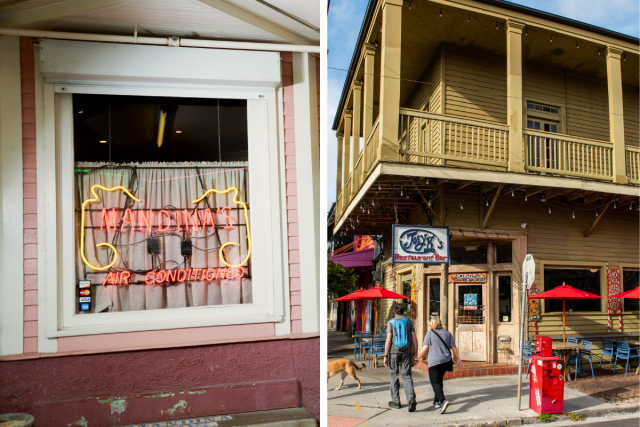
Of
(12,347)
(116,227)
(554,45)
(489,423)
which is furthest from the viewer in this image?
(554,45)

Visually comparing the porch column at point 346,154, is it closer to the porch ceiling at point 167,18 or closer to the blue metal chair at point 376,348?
the blue metal chair at point 376,348

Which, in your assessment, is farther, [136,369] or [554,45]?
[554,45]

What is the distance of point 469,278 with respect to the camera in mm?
8766

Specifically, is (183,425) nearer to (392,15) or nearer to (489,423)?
(489,423)

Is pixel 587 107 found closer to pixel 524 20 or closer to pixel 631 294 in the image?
pixel 524 20

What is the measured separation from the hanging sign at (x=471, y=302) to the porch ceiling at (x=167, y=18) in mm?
5977

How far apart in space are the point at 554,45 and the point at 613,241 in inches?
159

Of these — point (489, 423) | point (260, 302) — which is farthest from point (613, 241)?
point (260, 302)

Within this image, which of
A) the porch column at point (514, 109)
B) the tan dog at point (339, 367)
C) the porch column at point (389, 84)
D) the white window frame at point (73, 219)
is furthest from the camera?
the porch column at point (514, 109)

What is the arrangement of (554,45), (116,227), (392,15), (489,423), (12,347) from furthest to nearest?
(554,45)
(392,15)
(489,423)
(116,227)
(12,347)

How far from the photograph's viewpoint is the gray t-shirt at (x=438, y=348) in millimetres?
5779

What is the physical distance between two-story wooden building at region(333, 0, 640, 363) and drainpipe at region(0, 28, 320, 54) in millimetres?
2765

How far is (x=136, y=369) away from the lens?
14.7ft

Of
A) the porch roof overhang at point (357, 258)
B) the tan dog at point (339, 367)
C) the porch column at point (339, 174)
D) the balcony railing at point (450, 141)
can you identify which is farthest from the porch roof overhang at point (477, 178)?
the tan dog at point (339, 367)
